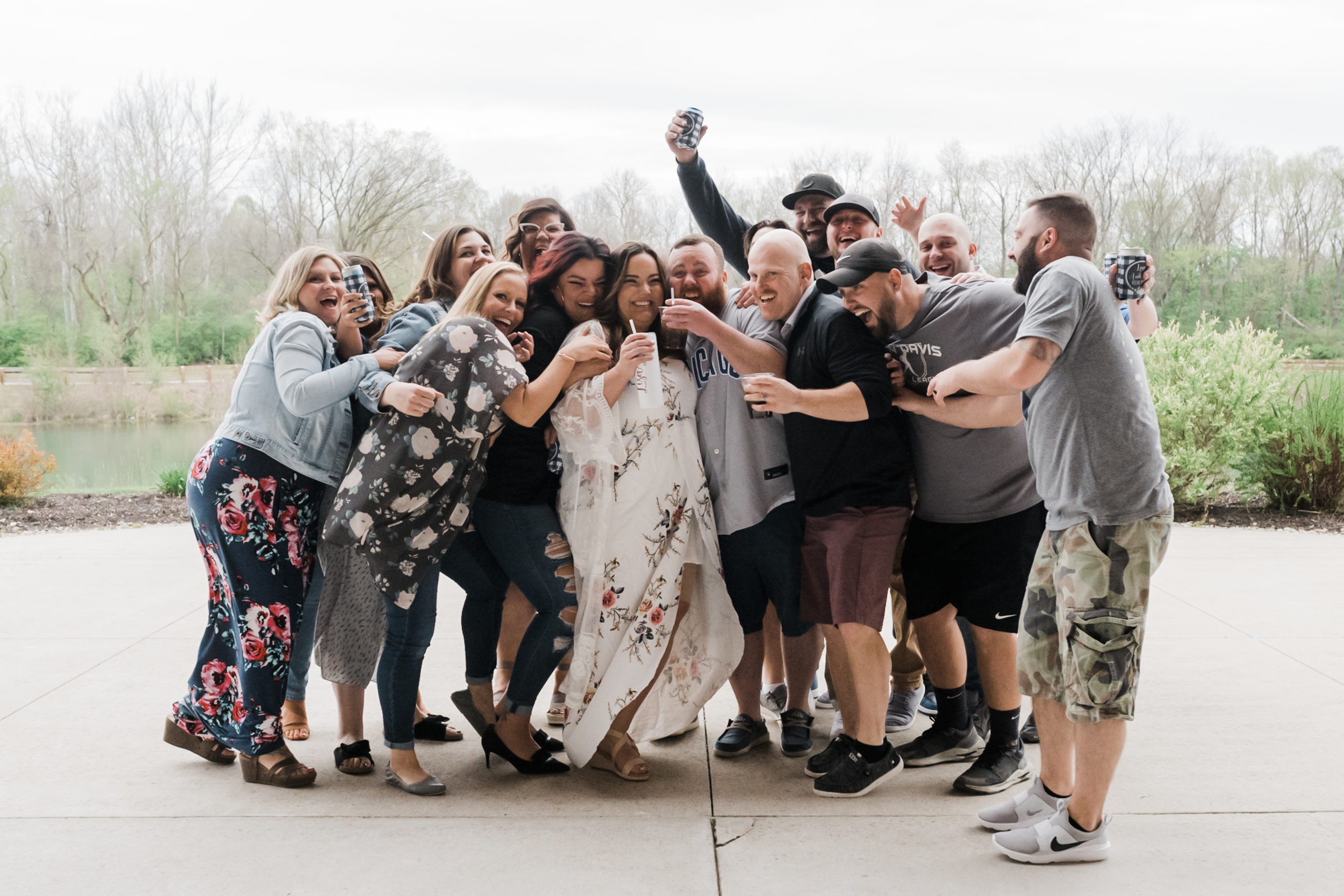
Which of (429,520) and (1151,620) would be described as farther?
(1151,620)

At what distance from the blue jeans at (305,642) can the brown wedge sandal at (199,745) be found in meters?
0.26

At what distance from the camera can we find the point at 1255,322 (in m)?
20.7

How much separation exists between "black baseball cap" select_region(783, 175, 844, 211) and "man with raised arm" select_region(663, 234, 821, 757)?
0.86m

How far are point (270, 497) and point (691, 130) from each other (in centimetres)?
228

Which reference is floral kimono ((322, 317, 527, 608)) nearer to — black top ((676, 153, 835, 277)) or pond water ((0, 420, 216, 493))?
black top ((676, 153, 835, 277))

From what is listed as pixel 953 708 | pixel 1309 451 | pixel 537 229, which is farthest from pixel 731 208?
pixel 1309 451

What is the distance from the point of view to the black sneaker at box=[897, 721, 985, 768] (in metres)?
3.23

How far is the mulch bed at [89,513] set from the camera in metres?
8.00

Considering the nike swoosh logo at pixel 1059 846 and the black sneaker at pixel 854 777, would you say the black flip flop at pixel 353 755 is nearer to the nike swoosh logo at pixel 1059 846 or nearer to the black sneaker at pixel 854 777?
the black sneaker at pixel 854 777

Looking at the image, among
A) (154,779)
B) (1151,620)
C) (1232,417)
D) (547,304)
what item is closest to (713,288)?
(547,304)

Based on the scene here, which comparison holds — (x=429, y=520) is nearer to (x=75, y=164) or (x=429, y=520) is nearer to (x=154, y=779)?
(x=154, y=779)

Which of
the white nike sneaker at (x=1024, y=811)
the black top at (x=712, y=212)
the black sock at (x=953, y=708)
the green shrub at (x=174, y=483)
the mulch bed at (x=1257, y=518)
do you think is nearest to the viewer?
the white nike sneaker at (x=1024, y=811)

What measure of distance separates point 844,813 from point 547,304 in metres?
1.87

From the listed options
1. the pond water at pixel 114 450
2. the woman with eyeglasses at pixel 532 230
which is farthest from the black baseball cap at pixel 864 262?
the pond water at pixel 114 450
